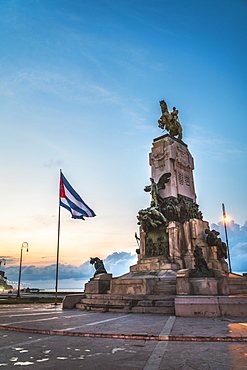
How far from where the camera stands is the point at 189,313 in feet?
34.3

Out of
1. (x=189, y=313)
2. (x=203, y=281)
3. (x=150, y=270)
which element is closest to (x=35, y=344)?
(x=189, y=313)

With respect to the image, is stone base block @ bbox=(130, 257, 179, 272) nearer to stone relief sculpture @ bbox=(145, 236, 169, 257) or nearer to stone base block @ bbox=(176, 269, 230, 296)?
stone relief sculpture @ bbox=(145, 236, 169, 257)

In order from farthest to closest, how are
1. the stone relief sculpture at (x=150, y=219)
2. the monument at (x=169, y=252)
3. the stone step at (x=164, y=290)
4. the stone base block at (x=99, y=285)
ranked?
the stone relief sculpture at (x=150, y=219) → the stone base block at (x=99, y=285) → the stone step at (x=164, y=290) → the monument at (x=169, y=252)

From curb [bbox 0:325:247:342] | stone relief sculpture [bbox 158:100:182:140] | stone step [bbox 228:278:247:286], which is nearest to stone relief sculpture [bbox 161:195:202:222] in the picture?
stone step [bbox 228:278:247:286]

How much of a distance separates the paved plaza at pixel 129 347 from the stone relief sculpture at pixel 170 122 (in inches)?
757

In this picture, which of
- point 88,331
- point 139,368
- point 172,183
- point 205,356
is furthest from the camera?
point 172,183

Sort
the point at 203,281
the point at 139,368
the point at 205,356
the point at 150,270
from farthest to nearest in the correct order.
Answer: the point at 150,270
the point at 203,281
the point at 205,356
the point at 139,368

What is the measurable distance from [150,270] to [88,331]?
1133 cm

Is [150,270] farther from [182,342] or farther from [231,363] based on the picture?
[231,363]

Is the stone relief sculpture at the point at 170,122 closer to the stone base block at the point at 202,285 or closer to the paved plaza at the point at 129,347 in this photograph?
the stone base block at the point at 202,285

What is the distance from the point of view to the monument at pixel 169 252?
510 inches

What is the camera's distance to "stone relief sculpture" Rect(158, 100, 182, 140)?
84.0 ft

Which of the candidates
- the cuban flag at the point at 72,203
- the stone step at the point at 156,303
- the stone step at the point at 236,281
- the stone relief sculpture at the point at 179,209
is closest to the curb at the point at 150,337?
the stone step at the point at 156,303

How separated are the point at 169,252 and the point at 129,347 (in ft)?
43.0
